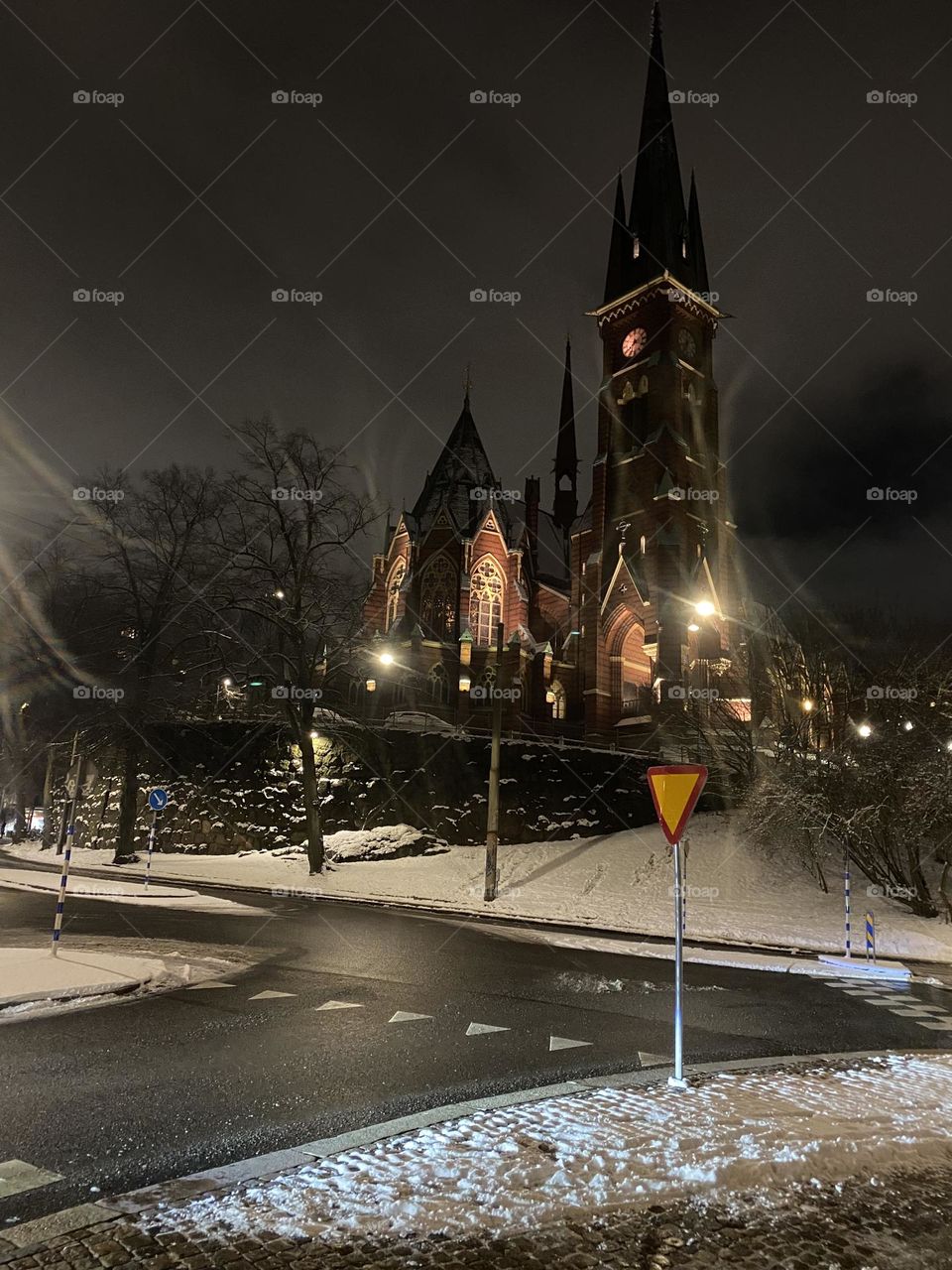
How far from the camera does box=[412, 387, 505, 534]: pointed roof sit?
165 feet

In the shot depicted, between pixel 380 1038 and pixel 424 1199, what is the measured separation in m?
3.44

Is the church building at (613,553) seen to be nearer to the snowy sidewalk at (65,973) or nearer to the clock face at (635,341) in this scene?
the clock face at (635,341)

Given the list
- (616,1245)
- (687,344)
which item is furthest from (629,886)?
(687,344)

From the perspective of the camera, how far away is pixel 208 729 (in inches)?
1239

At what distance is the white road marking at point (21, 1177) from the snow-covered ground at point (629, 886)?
1398cm

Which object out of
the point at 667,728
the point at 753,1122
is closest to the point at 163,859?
the point at 667,728

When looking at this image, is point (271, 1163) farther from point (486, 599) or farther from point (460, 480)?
point (460, 480)

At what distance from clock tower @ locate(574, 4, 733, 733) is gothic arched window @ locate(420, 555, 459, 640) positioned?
734 cm

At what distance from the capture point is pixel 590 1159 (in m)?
4.27

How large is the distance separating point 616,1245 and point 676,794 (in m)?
3.48

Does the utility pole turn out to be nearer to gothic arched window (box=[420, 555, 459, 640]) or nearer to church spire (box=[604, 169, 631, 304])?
gothic arched window (box=[420, 555, 459, 640])

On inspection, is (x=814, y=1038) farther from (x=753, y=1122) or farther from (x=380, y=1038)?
(x=380, y=1038)

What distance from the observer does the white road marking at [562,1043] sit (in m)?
7.11

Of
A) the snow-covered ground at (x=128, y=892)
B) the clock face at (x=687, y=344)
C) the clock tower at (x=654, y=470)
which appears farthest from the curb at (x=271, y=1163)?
the clock face at (x=687, y=344)
